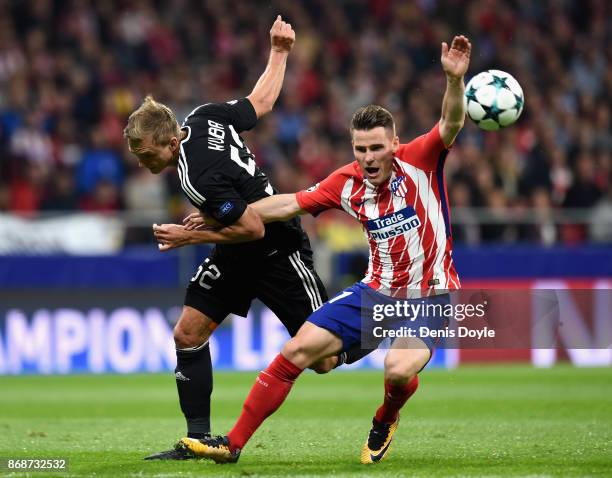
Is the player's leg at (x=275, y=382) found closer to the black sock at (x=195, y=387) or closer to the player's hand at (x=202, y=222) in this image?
the black sock at (x=195, y=387)

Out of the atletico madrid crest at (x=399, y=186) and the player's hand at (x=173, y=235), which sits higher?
the atletico madrid crest at (x=399, y=186)

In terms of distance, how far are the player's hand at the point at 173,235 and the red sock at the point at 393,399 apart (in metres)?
1.41

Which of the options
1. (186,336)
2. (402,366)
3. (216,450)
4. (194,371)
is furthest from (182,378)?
(402,366)

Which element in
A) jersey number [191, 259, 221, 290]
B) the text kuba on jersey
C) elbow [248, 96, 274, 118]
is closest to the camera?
the text kuba on jersey

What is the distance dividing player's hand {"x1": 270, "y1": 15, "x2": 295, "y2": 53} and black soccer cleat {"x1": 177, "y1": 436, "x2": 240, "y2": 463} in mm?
2710

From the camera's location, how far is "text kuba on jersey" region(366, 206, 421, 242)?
20.4 ft

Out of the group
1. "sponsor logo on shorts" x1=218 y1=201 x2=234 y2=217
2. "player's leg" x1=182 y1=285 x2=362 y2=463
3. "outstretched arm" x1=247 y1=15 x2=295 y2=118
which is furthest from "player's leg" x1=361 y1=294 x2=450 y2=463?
"outstretched arm" x1=247 y1=15 x2=295 y2=118

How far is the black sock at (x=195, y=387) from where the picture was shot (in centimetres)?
673

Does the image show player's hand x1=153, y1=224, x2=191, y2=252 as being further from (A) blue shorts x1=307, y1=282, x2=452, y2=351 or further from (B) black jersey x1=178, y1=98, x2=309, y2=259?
(A) blue shorts x1=307, y1=282, x2=452, y2=351

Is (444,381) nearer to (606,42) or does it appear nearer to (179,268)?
(179,268)

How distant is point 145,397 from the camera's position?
11.2m

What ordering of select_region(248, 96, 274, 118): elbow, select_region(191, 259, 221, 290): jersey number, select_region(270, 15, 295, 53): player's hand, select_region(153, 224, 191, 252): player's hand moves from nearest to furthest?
select_region(153, 224, 191, 252): player's hand, select_region(191, 259, 221, 290): jersey number, select_region(248, 96, 274, 118): elbow, select_region(270, 15, 295, 53): player's hand

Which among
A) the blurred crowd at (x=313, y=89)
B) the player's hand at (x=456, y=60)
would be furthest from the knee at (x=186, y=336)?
the blurred crowd at (x=313, y=89)

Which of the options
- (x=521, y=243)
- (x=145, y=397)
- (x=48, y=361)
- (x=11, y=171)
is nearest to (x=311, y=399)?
(x=145, y=397)
